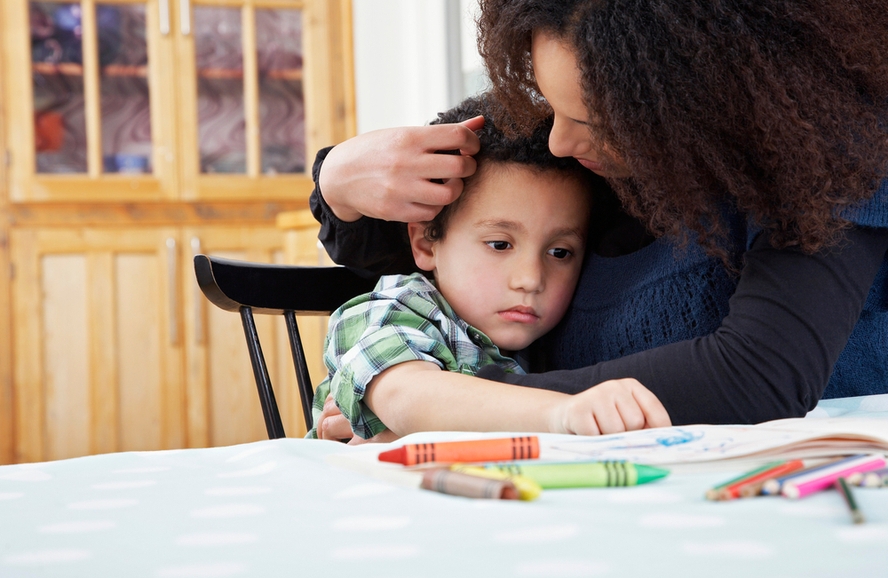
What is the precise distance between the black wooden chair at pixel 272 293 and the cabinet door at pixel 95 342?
2022 millimetres

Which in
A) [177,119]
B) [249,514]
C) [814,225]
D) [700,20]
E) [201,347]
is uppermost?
[177,119]

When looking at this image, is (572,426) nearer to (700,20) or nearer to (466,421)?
(466,421)

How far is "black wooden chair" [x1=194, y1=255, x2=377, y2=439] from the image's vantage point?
1086 mm

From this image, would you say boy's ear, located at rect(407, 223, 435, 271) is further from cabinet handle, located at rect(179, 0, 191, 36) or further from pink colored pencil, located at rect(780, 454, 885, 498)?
cabinet handle, located at rect(179, 0, 191, 36)

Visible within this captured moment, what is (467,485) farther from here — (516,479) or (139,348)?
(139,348)

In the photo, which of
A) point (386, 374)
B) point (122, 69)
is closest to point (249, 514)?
point (386, 374)

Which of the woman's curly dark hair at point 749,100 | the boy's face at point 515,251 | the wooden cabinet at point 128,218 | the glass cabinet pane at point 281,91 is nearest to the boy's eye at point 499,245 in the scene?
the boy's face at point 515,251

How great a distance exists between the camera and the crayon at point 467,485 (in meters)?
0.41

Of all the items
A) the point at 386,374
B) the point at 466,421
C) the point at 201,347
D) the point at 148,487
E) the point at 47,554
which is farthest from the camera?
the point at 201,347

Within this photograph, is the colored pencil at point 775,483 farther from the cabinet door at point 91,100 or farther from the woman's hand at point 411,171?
the cabinet door at point 91,100

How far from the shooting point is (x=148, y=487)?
1.56ft

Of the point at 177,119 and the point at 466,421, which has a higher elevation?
the point at 177,119

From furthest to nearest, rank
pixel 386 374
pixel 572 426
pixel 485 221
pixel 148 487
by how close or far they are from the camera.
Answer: pixel 485 221
pixel 386 374
pixel 572 426
pixel 148 487

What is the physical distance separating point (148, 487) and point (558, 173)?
2.34ft
